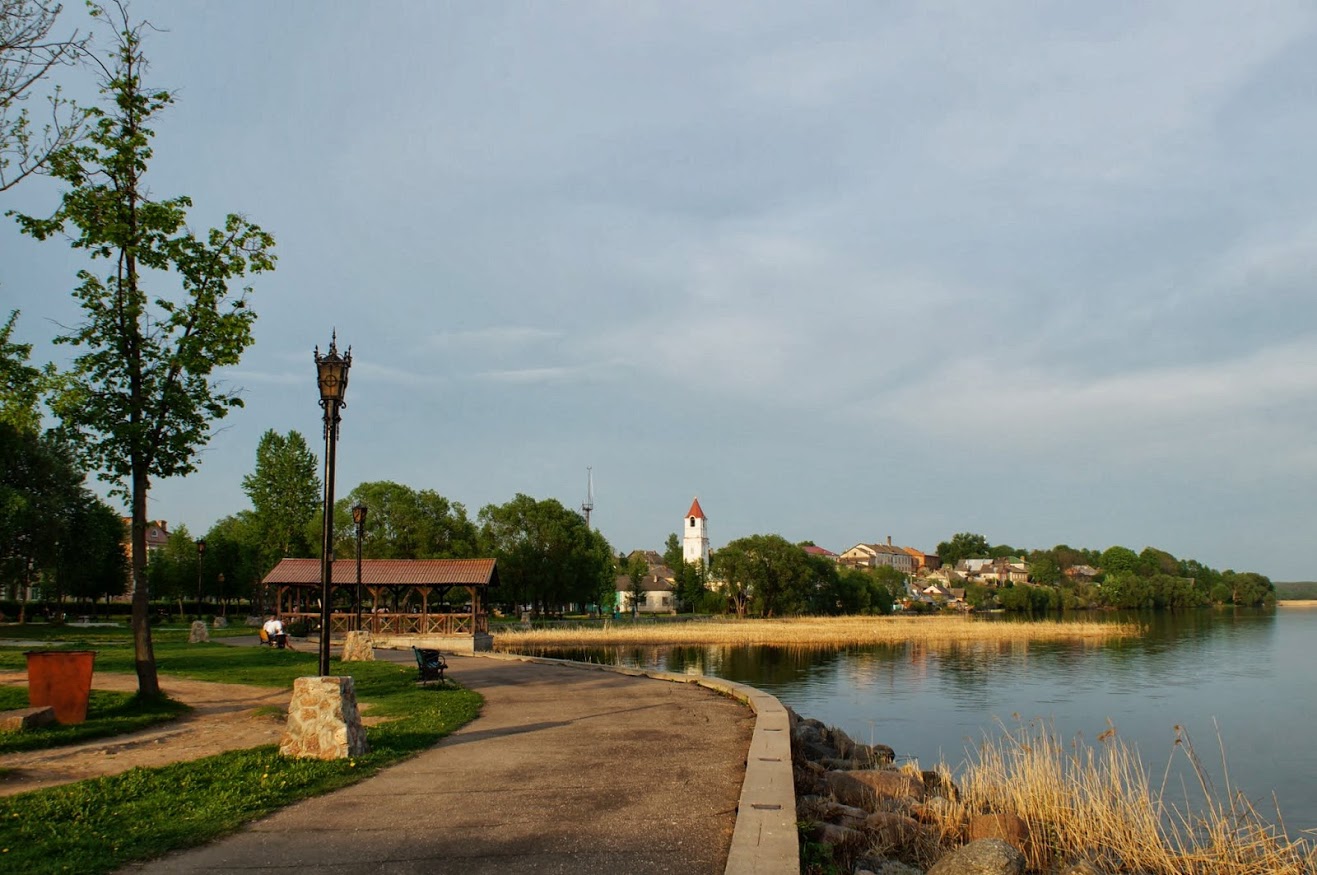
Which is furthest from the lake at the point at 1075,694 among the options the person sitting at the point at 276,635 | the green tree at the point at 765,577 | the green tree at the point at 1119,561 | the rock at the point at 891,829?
the green tree at the point at 1119,561

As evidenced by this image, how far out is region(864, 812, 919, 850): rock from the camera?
29.3ft

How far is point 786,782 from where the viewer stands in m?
8.13

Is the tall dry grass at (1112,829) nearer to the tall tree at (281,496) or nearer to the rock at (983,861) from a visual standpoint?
the rock at (983,861)

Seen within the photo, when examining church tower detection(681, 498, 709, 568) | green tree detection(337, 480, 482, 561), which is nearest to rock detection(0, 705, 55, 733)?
green tree detection(337, 480, 482, 561)

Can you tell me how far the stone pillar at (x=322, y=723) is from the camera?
31.6 feet

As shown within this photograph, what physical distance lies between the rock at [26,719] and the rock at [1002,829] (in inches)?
421

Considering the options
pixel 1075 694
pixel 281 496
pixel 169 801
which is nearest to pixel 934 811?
pixel 169 801

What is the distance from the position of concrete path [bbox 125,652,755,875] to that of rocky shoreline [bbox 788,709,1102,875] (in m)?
0.81

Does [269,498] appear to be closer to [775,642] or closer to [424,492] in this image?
[424,492]

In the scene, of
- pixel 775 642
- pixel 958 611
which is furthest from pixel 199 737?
pixel 958 611

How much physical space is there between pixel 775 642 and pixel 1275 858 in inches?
1635

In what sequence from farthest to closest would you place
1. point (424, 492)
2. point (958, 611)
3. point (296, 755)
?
1. point (958, 611)
2. point (424, 492)
3. point (296, 755)

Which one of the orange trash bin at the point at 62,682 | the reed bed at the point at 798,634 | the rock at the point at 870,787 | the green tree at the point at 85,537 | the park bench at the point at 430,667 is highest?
the green tree at the point at 85,537

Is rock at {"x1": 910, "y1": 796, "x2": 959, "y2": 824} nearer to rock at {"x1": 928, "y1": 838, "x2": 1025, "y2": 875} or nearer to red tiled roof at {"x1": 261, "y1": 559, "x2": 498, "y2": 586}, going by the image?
rock at {"x1": 928, "y1": 838, "x2": 1025, "y2": 875}
